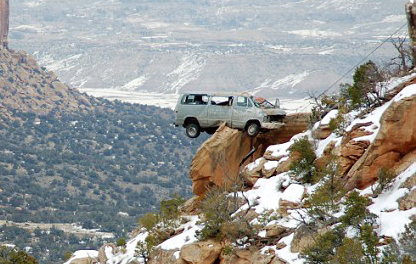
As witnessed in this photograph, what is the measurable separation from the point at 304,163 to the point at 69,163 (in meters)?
128

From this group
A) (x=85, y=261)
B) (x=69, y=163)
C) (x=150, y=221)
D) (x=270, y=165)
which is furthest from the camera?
(x=69, y=163)

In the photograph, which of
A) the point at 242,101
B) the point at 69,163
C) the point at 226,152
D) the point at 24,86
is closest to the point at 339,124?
the point at 226,152

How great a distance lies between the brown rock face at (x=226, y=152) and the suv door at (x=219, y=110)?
100cm

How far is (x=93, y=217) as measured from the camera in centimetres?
13325

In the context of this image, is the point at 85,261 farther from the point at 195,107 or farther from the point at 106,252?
the point at 195,107

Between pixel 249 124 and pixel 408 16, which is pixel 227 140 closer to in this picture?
pixel 249 124

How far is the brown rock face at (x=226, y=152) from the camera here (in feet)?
129

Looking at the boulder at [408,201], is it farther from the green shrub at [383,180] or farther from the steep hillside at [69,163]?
the steep hillside at [69,163]

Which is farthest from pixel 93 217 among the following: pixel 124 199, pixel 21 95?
pixel 21 95

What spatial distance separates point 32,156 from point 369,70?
4894 inches

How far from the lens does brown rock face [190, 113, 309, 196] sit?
129ft

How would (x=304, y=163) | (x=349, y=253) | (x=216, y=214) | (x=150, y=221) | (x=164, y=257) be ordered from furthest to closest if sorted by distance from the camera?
1. (x=150, y=221)
2. (x=164, y=257)
3. (x=216, y=214)
4. (x=304, y=163)
5. (x=349, y=253)

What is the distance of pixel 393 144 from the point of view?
30969mm

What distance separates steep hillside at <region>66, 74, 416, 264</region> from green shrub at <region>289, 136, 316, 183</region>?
0.10ft
